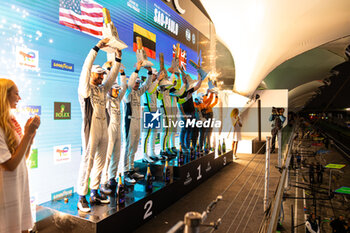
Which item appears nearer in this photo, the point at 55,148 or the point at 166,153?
the point at 55,148

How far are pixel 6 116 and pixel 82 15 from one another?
6.87 feet

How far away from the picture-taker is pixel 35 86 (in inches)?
98.1

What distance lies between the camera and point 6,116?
1.45 metres

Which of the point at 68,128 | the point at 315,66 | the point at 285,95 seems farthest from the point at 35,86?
the point at 315,66

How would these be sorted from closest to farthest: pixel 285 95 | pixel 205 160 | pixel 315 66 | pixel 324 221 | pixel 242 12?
1. pixel 205 160
2. pixel 242 12
3. pixel 285 95
4. pixel 324 221
5. pixel 315 66

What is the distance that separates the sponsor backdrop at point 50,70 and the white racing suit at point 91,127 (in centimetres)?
53

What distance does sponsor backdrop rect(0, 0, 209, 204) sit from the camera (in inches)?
92.0

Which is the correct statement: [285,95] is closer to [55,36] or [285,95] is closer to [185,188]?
[185,188]

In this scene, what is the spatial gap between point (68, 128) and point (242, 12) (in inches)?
207

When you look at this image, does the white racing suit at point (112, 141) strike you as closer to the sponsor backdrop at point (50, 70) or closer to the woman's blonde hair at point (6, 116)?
the sponsor backdrop at point (50, 70)

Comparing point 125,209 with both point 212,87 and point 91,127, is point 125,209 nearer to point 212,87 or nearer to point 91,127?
point 91,127

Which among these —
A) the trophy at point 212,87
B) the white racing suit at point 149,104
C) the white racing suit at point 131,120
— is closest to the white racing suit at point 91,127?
the white racing suit at point 131,120

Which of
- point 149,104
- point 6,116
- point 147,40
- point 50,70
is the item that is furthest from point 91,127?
point 147,40

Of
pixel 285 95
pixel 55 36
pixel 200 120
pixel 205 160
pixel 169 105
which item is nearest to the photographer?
pixel 55 36
